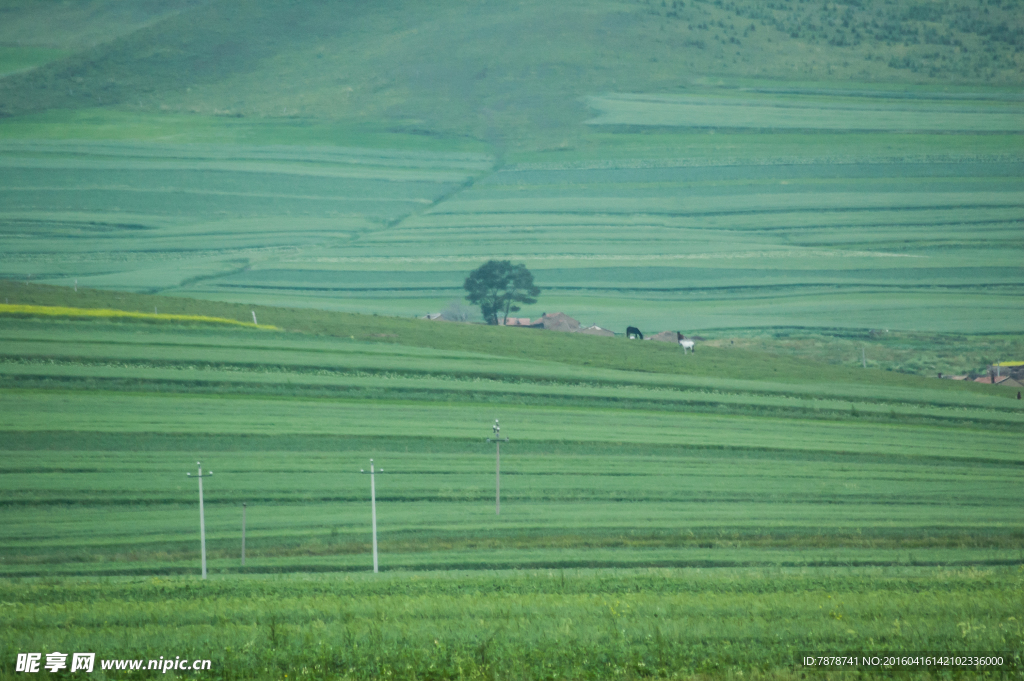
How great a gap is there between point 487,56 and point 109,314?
298ft

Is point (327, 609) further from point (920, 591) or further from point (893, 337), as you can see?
point (893, 337)

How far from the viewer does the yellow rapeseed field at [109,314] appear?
1886 inches

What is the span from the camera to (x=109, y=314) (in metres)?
49.3

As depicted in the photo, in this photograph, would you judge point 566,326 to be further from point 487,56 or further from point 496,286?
point 487,56

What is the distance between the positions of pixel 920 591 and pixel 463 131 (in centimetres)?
10206

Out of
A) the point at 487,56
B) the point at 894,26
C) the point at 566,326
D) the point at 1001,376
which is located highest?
the point at 894,26

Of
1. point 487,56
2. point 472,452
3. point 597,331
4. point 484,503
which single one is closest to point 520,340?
point 597,331

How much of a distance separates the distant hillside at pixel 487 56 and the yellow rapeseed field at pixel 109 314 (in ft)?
219

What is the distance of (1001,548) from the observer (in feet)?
90.2

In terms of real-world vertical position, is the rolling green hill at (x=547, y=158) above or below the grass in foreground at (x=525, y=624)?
above

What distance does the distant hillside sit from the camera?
121 metres

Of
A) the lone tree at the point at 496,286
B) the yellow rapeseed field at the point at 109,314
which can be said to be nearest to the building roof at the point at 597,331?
the lone tree at the point at 496,286

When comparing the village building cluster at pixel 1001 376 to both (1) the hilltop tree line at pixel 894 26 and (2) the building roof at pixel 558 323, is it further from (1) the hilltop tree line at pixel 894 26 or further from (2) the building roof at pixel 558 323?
(1) the hilltop tree line at pixel 894 26

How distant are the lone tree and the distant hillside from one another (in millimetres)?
43397
